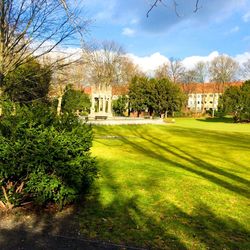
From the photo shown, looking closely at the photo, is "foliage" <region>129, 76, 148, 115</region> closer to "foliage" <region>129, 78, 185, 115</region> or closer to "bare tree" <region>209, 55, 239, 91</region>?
"foliage" <region>129, 78, 185, 115</region>

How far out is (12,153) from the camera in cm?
629

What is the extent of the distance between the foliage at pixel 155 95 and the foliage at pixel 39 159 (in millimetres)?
52396

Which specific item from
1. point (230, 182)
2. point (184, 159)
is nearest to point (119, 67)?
point (184, 159)

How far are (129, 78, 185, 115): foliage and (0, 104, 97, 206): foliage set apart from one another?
52.4 m

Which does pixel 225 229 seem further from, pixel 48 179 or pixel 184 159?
pixel 184 159

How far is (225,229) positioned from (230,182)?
4574 mm

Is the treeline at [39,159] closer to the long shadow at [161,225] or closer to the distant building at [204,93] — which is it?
the long shadow at [161,225]

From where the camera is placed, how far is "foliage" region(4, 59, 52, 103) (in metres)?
10.2

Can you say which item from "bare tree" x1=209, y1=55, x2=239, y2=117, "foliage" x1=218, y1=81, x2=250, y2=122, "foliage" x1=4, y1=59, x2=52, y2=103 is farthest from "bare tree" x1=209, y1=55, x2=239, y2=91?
"foliage" x1=4, y1=59, x2=52, y2=103

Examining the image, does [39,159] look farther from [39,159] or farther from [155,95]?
[155,95]

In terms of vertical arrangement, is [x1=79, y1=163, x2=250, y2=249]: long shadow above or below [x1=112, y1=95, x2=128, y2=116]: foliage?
below

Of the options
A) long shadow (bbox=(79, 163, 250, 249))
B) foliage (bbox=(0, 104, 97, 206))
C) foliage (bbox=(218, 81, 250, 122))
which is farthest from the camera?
foliage (bbox=(218, 81, 250, 122))

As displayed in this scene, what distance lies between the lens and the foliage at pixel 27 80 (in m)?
10.2

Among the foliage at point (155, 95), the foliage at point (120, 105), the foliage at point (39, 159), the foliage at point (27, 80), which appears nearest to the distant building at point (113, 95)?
the foliage at point (120, 105)
